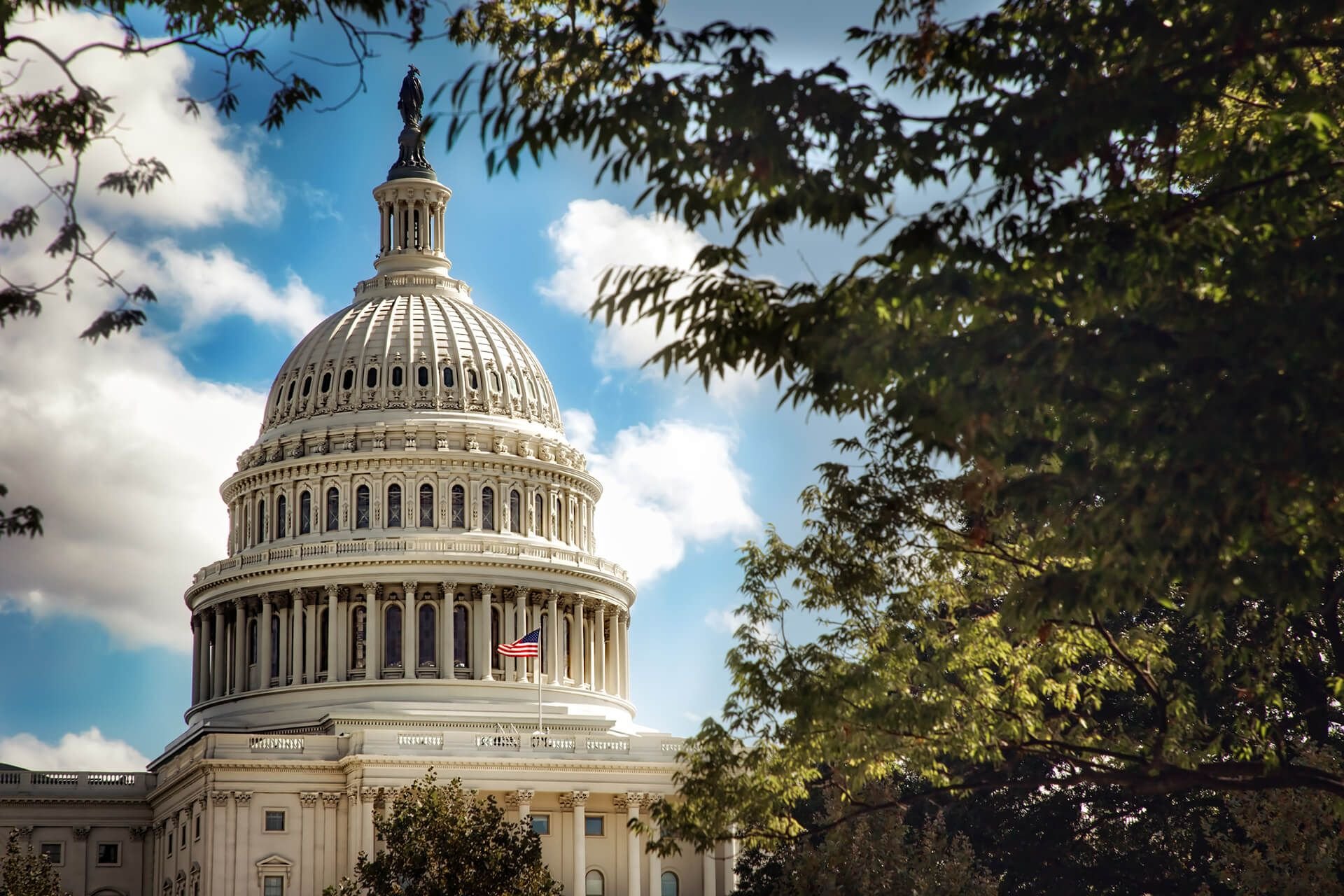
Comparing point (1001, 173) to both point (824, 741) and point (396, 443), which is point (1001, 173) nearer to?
point (824, 741)

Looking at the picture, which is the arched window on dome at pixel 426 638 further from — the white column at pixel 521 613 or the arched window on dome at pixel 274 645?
the arched window on dome at pixel 274 645

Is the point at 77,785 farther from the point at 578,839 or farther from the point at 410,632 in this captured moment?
the point at 578,839

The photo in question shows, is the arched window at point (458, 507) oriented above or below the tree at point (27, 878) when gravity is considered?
above

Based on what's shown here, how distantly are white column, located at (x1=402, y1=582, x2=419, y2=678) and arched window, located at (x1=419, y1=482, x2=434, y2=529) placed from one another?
187 inches

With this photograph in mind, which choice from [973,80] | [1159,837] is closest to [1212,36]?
[973,80]

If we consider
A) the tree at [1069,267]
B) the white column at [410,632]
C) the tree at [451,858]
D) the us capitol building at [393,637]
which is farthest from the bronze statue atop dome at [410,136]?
the tree at [1069,267]

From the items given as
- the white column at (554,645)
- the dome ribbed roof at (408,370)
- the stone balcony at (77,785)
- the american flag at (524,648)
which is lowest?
the stone balcony at (77,785)

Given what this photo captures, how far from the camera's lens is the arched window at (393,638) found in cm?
11431

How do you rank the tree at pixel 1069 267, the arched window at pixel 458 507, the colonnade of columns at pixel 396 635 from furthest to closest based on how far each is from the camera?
the arched window at pixel 458 507 < the colonnade of columns at pixel 396 635 < the tree at pixel 1069 267

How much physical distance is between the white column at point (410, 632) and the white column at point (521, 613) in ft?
18.1

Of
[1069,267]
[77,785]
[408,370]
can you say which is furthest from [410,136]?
[1069,267]

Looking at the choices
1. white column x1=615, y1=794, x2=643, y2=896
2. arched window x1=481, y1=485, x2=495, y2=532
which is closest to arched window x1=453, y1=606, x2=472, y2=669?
arched window x1=481, y1=485, x2=495, y2=532

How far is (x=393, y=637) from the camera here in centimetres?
11512

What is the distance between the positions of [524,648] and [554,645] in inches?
537
